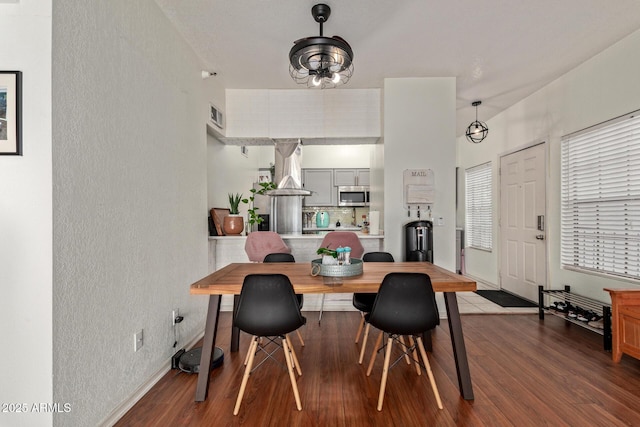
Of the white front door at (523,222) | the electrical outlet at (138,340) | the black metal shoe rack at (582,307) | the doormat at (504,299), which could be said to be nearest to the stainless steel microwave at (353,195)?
the white front door at (523,222)

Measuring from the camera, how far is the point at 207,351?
2.03 m

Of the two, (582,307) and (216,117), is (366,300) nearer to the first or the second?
(582,307)

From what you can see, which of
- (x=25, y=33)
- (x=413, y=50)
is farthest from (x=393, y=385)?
(x=413, y=50)

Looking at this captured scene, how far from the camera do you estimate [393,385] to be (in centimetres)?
216

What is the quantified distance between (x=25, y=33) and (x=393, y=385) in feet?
9.43

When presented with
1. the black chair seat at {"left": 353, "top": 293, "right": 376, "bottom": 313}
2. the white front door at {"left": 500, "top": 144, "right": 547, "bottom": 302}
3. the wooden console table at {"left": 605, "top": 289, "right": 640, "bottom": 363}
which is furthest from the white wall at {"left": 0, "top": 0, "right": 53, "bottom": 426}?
the white front door at {"left": 500, "top": 144, "right": 547, "bottom": 302}

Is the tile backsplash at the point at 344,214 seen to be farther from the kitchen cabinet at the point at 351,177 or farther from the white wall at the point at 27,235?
the white wall at the point at 27,235

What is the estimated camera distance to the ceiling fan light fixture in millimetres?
2121

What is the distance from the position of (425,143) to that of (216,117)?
2.58 meters

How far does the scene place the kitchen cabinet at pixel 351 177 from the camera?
6504 millimetres

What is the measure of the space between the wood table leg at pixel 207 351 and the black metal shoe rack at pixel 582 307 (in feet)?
10.9

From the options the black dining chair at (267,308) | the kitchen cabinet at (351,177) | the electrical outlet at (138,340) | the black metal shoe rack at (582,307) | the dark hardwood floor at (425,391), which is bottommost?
the dark hardwood floor at (425,391)

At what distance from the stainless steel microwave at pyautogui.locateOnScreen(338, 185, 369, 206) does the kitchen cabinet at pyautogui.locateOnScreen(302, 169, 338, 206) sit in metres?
0.14

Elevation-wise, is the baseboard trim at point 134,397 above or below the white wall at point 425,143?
below
